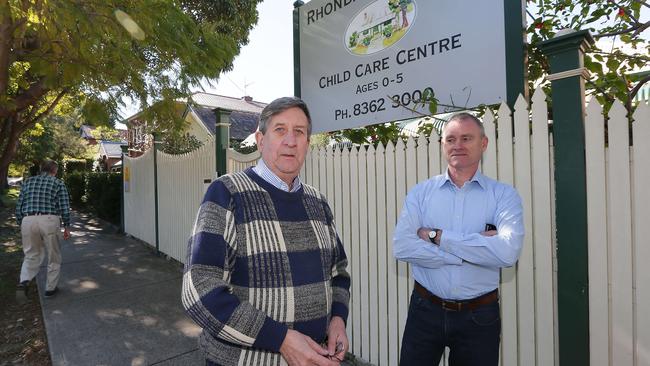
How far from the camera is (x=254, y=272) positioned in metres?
1.36

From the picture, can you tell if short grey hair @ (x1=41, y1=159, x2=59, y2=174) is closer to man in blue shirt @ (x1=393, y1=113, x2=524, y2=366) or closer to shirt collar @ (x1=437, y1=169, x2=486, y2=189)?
man in blue shirt @ (x1=393, y1=113, x2=524, y2=366)

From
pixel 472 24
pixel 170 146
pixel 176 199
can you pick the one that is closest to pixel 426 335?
pixel 472 24

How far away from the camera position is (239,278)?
137 cm

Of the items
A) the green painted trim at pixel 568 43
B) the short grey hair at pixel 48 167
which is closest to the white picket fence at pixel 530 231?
the green painted trim at pixel 568 43

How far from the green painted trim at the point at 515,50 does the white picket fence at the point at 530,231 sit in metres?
0.11

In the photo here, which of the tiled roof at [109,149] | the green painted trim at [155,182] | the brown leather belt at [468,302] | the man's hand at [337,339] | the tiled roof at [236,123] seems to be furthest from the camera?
the tiled roof at [109,149]

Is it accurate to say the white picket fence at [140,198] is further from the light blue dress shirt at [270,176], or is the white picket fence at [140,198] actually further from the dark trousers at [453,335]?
the light blue dress shirt at [270,176]

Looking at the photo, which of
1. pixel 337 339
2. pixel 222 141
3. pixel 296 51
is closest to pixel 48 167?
pixel 222 141

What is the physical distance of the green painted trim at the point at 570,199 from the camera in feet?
6.77

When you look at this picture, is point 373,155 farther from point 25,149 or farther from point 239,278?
point 25,149

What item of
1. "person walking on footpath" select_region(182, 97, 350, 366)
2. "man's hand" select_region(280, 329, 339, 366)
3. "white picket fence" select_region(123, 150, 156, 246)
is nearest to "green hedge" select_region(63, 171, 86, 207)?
"white picket fence" select_region(123, 150, 156, 246)

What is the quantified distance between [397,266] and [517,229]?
1.30m

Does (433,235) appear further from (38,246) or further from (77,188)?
(77,188)

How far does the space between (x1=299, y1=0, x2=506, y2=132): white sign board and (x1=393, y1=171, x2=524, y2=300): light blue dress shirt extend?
742mm
